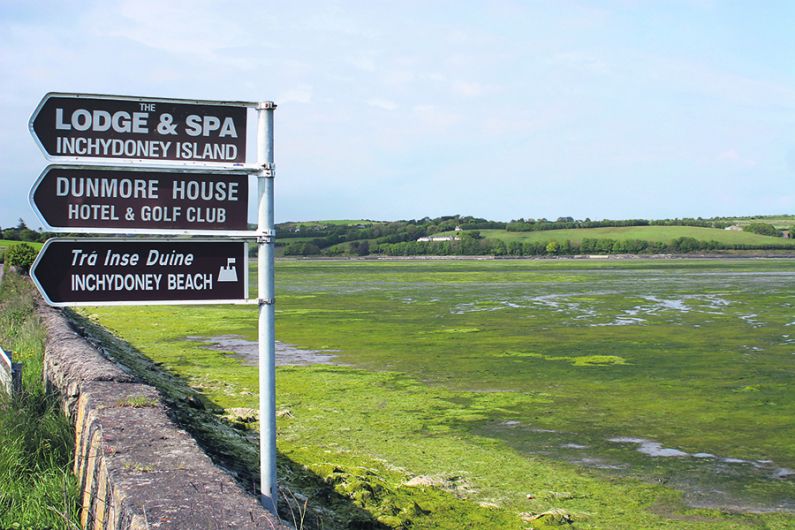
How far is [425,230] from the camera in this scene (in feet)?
516

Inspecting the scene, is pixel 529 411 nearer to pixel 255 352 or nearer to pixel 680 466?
pixel 680 466

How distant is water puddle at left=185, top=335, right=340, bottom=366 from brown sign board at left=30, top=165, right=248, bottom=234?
1061 centimetres

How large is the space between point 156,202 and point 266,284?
69cm

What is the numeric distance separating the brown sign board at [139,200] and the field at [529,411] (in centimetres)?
310

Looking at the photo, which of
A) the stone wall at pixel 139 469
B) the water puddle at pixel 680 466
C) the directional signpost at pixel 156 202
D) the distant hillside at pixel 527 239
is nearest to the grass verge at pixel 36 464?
the stone wall at pixel 139 469

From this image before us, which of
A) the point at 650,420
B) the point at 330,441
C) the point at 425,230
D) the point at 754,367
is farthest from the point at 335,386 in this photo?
the point at 425,230

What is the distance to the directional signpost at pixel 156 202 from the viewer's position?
13.4ft

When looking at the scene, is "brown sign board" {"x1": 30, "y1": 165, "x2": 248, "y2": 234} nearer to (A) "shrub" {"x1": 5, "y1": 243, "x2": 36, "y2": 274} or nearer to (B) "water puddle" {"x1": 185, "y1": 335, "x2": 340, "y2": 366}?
(B) "water puddle" {"x1": 185, "y1": 335, "x2": 340, "y2": 366}

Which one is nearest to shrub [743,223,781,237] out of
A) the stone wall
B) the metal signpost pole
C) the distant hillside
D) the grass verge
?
the distant hillside

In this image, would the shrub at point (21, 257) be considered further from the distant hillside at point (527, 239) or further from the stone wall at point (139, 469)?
the distant hillside at point (527, 239)

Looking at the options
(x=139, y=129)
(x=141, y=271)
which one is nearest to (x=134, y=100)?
(x=139, y=129)

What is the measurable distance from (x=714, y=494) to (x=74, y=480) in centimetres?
509

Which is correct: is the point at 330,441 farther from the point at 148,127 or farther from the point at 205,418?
the point at 148,127

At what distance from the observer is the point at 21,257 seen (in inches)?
925
